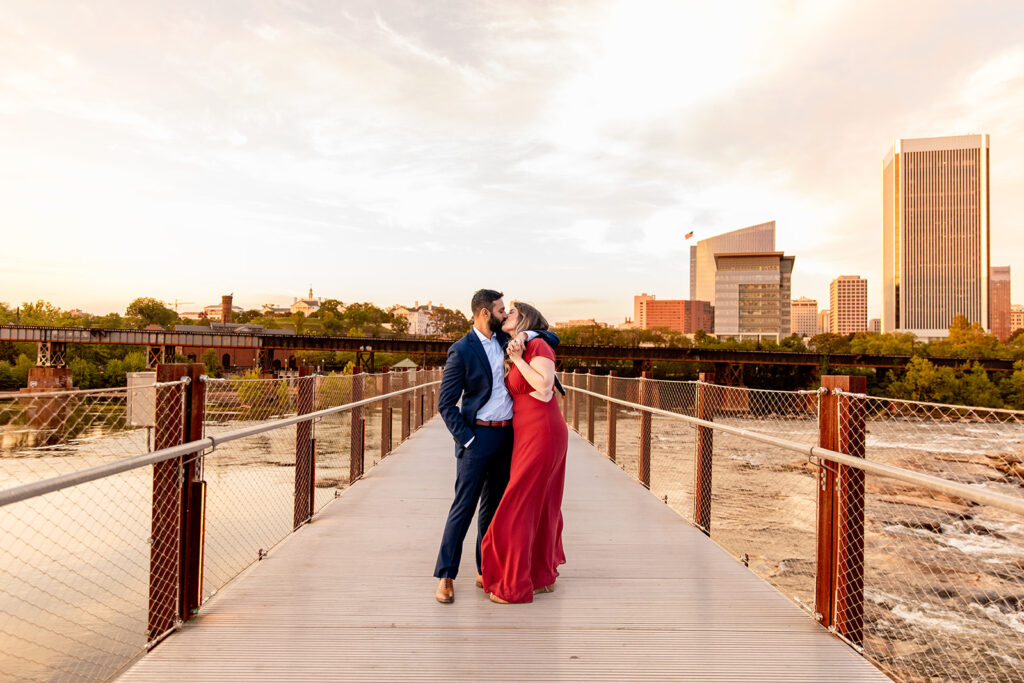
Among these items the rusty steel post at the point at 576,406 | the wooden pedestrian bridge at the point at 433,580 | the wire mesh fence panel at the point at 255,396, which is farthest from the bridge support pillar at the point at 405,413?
the rusty steel post at the point at 576,406

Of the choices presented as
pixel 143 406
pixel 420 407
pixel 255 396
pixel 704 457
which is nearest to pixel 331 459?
pixel 255 396

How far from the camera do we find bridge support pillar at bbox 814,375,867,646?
10.2 feet

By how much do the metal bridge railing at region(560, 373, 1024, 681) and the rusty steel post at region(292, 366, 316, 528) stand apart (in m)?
3.28

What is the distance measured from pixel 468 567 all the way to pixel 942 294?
180 m

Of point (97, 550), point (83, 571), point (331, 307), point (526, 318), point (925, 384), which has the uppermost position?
point (331, 307)

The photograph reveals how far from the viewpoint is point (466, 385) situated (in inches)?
142

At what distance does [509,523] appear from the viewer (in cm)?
354

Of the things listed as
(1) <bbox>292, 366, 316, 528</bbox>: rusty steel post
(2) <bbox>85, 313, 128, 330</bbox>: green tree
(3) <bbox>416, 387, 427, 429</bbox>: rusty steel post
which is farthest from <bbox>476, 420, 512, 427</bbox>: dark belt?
(2) <bbox>85, 313, 128, 330</bbox>: green tree

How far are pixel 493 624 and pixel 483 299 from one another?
1.78 m

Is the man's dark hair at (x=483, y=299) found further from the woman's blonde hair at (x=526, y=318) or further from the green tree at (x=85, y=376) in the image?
the green tree at (x=85, y=376)

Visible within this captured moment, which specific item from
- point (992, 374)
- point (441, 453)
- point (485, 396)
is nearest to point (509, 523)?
point (485, 396)

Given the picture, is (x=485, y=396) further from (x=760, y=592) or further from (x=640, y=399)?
(x=640, y=399)

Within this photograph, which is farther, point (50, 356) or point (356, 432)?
point (50, 356)

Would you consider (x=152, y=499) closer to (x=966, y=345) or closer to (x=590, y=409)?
(x=590, y=409)
